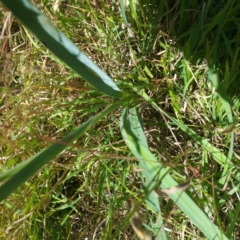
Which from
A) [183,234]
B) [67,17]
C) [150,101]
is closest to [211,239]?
[183,234]

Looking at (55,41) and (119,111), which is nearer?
(55,41)

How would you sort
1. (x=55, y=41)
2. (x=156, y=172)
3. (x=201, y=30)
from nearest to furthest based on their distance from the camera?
(x=55, y=41), (x=156, y=172), (x=201, y=30)

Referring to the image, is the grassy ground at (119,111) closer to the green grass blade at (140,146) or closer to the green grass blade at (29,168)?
the green grass blade at (140,146)

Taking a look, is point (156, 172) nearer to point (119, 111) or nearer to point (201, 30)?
point (119, 111)

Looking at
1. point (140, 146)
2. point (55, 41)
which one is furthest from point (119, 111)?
point (55, 41)

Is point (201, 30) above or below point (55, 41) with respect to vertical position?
below

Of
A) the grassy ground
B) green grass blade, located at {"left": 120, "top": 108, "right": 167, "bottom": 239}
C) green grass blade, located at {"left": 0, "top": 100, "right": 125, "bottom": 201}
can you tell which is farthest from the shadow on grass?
green grass blade, located at {"left": 0, "top": 100, "right": 125, "bottom": 201}

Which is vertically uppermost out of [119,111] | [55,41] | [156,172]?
[55,41]
